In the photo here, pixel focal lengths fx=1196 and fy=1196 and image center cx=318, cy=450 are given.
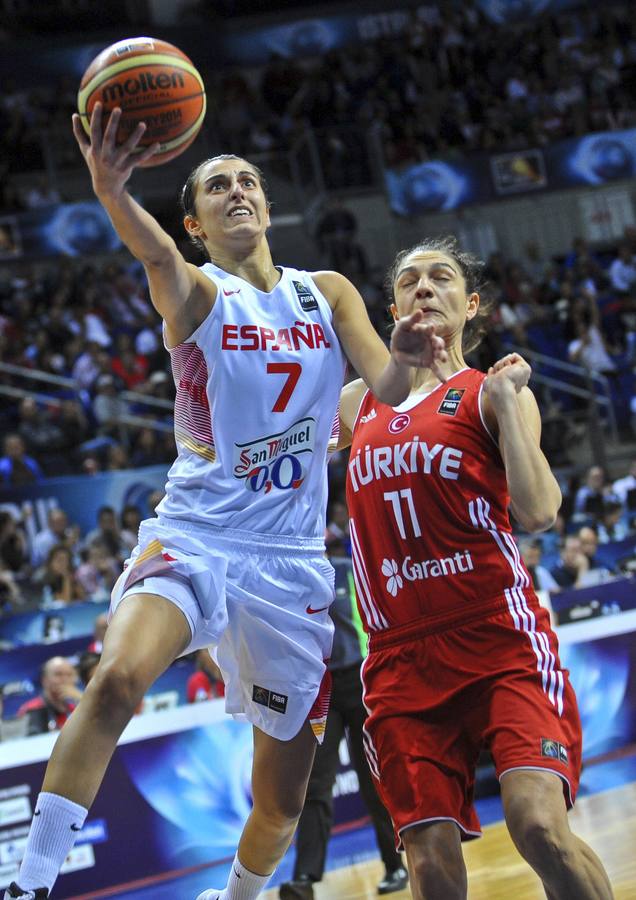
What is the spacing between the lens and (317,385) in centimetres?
398

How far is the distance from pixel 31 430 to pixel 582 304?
802cm

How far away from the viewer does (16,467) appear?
12.6 meters

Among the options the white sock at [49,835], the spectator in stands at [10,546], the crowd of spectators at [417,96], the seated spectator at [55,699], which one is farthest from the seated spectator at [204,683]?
the crowd of spectators at [417,96]

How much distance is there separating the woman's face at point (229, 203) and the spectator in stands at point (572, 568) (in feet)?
25.4

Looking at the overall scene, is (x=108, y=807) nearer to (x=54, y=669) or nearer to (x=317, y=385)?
(x=54, y=669)

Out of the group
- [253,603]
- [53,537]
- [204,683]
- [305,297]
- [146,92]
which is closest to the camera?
[146,92]

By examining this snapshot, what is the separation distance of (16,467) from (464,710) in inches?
382

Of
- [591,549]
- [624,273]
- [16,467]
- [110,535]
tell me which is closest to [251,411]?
[110,535]

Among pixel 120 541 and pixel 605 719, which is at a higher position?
pixel 120 541

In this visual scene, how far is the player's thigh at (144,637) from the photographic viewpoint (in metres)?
3.30

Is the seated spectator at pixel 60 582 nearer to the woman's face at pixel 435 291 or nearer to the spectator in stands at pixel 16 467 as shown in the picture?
the spectator in stands at pixel 16 467

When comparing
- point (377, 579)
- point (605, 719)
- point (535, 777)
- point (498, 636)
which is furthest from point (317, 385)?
point (605, 719)

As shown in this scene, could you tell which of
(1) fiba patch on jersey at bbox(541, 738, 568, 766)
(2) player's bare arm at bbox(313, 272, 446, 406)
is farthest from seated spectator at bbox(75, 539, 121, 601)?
(1) fiba patch on jersey at bbox(541, 738, 568, 766)

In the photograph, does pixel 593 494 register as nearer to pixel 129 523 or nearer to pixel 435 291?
pixel 129 523
